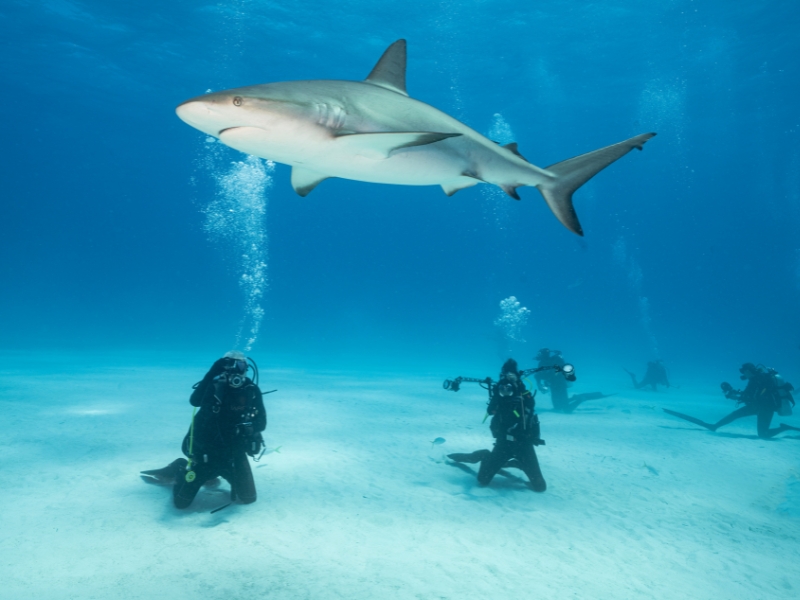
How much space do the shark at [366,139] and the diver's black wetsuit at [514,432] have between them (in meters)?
3.11

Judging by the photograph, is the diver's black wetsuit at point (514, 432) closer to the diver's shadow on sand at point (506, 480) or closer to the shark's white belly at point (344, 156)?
the diver's shadow on sand at point (506, 480)

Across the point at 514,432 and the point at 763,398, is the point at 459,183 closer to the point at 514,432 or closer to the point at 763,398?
the point at 514,432

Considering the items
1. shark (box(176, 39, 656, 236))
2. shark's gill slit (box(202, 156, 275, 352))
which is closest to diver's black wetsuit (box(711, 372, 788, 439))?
shark (box(176, 39, 656, 236))

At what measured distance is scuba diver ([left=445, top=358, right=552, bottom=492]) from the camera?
18.2 feet

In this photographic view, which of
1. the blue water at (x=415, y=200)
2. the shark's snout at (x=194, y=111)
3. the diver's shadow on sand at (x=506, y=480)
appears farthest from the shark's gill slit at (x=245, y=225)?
the shark's snout at (x=194, y=111)

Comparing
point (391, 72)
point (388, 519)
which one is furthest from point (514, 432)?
point (391, 72)

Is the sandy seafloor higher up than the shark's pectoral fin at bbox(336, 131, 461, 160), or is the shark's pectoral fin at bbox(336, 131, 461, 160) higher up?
the shark's pectoral fin at bbox(336, 131, 461, 160)

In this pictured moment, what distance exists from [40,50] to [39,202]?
61621 mm

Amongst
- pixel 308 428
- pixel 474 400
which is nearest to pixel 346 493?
pixel 308 428

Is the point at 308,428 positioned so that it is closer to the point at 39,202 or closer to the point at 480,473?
the point at 480,473

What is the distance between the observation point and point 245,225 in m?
110

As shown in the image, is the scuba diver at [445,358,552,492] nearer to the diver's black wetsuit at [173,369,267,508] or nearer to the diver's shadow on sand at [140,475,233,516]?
the diver's black wetsuit at [173,369,267,508]

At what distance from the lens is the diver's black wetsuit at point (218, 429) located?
450cm

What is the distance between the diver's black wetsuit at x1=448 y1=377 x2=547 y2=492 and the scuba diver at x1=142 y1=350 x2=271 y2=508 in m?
2.97
